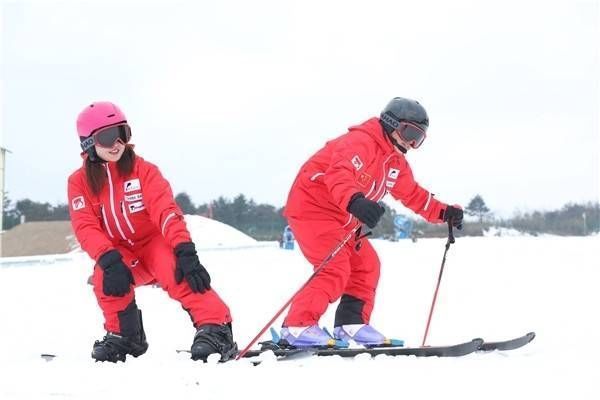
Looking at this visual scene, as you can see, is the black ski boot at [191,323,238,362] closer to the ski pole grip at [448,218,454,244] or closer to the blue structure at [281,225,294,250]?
the ski pole grip at [448,218,454,244]

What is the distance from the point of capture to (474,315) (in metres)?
5.74

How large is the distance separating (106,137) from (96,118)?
13 cm

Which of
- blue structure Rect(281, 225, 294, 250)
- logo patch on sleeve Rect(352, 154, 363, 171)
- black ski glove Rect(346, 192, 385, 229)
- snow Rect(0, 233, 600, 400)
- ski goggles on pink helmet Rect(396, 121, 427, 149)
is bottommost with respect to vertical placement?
snow Rect(0, 233, 600, 400)

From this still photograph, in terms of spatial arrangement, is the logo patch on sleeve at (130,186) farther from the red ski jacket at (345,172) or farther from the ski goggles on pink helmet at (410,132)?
the ski goggles on pink helmet at (410,132)

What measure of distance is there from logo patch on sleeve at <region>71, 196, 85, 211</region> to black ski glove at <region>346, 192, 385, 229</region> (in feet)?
5.00

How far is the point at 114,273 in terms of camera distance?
11.2 ft

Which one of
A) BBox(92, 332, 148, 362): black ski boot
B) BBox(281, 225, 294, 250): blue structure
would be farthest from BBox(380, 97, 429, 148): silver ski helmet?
BBox(281, 225, 294, 250): blue structure

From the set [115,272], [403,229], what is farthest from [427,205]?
[403,229]

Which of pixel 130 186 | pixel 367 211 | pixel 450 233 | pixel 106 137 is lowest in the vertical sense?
pixel 450 233

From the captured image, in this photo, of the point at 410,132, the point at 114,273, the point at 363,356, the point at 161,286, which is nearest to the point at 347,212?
the point at 410,132

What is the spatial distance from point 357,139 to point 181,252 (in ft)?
4.42

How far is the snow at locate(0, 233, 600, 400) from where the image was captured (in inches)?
97.5

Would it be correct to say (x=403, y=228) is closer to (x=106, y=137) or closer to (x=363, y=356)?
(x=106, y=137)

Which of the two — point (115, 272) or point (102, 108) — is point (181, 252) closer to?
point (115, 272)
